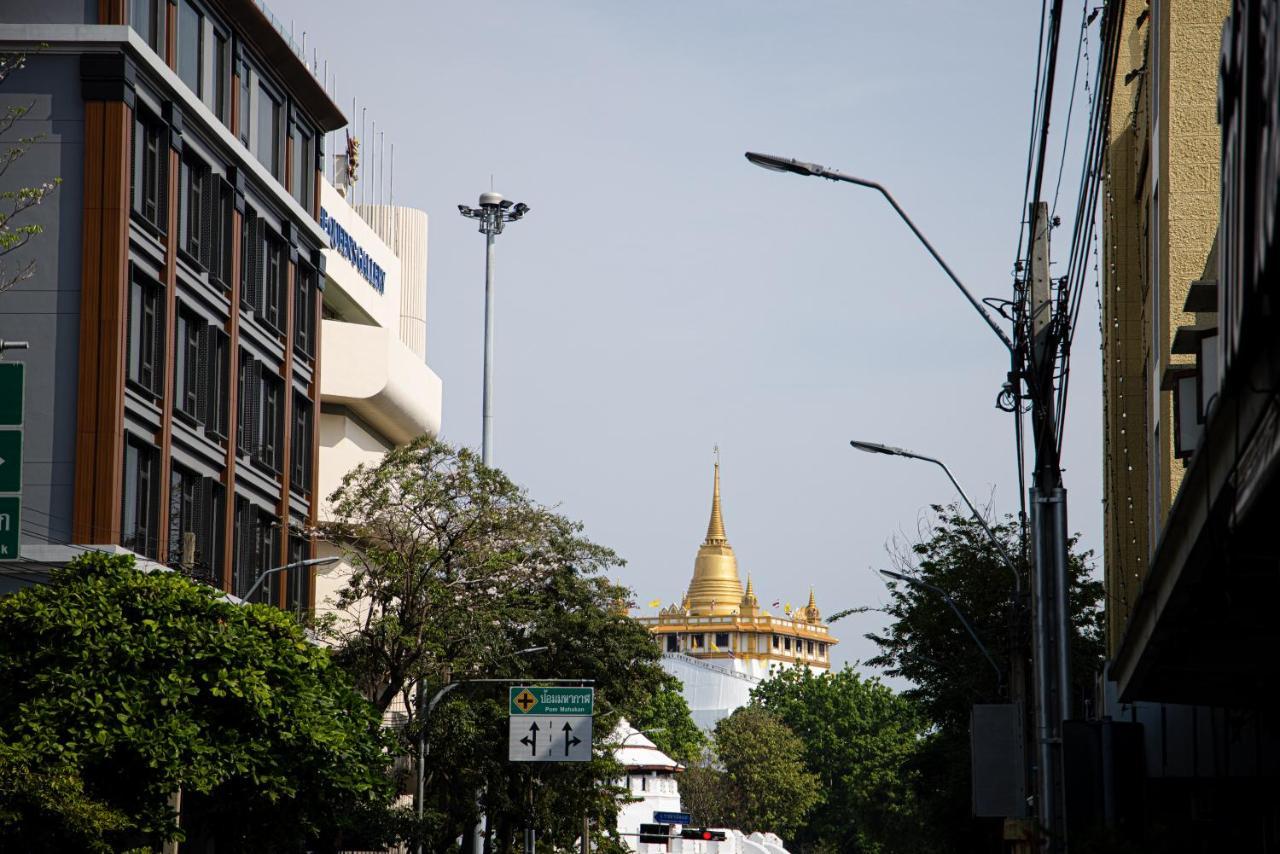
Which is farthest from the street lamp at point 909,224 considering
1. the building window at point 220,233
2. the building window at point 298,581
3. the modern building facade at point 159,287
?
the building window at point 298,581

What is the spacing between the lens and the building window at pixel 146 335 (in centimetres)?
4231

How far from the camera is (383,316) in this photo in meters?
73.2

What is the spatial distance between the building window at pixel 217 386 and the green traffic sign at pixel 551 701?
10519mm

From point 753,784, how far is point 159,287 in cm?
9468

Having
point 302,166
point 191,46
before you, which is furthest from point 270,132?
point 191,46

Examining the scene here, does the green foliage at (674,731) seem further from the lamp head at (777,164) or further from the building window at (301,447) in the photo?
the lamp head at (777,164)

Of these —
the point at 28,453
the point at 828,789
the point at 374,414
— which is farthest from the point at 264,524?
the point at 828,789

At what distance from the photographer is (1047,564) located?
16750 mm

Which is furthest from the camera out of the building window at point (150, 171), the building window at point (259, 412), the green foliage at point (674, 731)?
the green foliage at point (674, 731)

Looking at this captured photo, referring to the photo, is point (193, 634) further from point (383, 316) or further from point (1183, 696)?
point (383, 316)

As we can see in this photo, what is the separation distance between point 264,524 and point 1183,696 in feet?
114

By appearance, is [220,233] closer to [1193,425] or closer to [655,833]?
[1193,425]

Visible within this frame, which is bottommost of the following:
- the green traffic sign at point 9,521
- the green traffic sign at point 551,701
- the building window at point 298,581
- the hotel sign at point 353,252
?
the green traffic sign at point 551,701

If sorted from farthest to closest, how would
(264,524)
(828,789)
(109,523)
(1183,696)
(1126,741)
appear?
1. (828,789)
2. (264,524)
3. (109,523)
4. (1183,696)
5. (1126,741)
